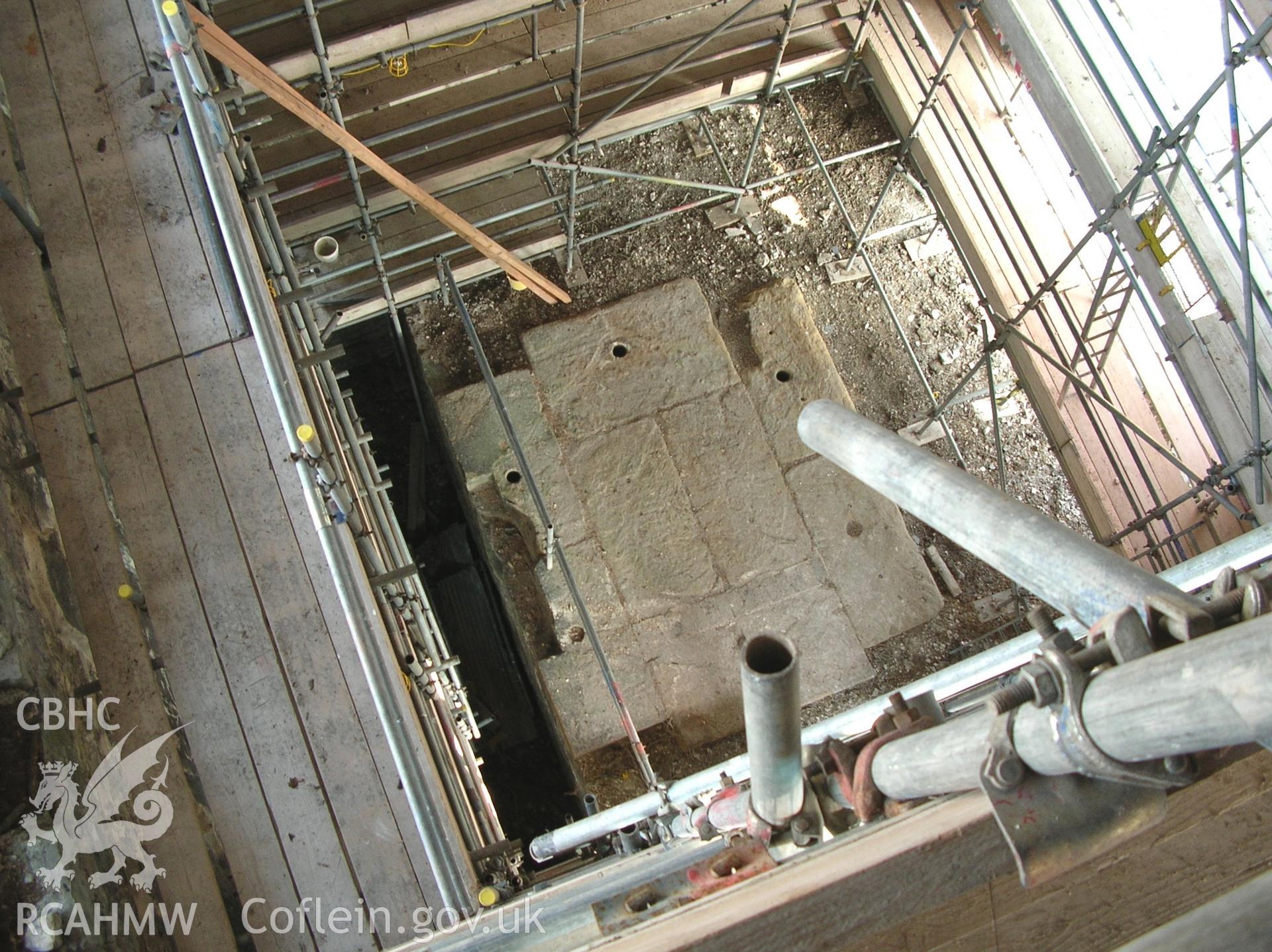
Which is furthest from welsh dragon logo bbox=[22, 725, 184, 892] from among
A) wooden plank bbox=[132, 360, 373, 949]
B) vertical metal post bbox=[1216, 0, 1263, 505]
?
vertical metal post bbox=[1216, 0, 1263, 505]

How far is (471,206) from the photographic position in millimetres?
6293

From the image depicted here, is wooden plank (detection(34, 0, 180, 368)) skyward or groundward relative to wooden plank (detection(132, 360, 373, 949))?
skyward

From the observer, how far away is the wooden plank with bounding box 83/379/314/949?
3594mm

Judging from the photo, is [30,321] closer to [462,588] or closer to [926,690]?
[926,690]

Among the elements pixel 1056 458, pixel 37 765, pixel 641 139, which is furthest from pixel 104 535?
pixel 1056 458

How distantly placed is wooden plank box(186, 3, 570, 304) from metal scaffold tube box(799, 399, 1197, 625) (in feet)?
11.6

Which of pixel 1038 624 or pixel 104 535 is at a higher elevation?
pixel 104 535

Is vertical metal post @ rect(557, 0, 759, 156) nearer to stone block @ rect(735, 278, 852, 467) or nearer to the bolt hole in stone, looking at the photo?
stone block @ rect(735, 278, 852, 467)

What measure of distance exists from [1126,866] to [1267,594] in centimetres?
72

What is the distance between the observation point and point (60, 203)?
4.17 metres

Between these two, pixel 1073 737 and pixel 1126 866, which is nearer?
pixel 1073 737

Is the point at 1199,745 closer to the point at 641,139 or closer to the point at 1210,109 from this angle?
the point at 641,139

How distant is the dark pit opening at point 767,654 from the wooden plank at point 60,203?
343 cm

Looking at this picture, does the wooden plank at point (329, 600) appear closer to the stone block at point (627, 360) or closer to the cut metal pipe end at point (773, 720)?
the cut metal pipe end at point (773, 720)
